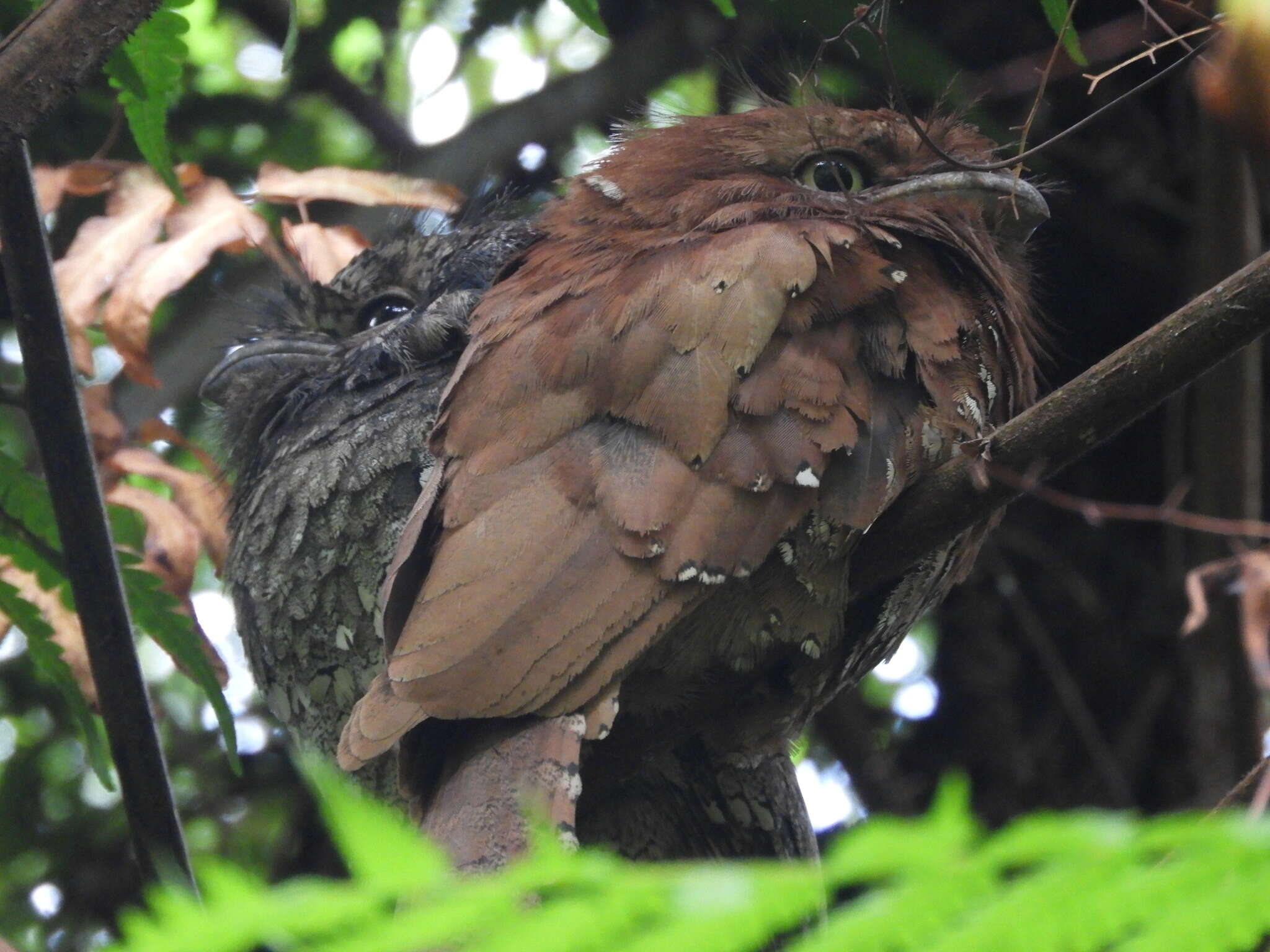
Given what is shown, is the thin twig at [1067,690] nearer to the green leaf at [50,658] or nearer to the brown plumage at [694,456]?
the brown plumage at [694,456]

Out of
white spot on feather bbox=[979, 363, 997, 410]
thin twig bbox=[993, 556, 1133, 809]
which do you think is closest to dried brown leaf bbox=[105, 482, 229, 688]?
white spot on feather bbox=[979, 363, 997, 410]

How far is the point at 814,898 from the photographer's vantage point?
0.70 m

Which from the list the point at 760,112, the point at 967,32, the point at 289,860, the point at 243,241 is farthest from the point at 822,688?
the point at 967,32

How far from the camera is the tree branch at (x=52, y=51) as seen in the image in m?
1.95

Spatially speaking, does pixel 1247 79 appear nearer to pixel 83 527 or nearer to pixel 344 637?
pixel 83 527

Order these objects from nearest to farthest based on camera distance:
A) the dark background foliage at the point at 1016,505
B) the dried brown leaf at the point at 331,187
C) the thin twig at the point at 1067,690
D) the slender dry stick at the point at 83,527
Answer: the slender dry stick at the point at 83,527
the dried brown leaf at the point at 331,187
the dark background foliage at the point at 1016,505
the thin twig at the point at 1067,690

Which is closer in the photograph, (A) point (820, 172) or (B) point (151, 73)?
(B) point (151, 73)

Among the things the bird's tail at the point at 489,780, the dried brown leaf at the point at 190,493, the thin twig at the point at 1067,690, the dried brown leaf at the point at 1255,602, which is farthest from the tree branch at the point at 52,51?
the thin twig at the point at 1067,690

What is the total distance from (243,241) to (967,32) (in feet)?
9.48

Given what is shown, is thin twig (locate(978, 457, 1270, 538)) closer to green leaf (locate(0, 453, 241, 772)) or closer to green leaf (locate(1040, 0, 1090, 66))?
green leaf (locate(1040, 0, 1090, 66))

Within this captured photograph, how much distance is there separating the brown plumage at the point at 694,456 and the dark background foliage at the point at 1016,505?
175cm

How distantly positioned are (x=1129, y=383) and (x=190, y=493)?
230cm

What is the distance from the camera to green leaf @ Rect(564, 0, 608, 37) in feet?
8.34

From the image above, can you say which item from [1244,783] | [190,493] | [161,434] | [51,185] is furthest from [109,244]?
[1244,783]
